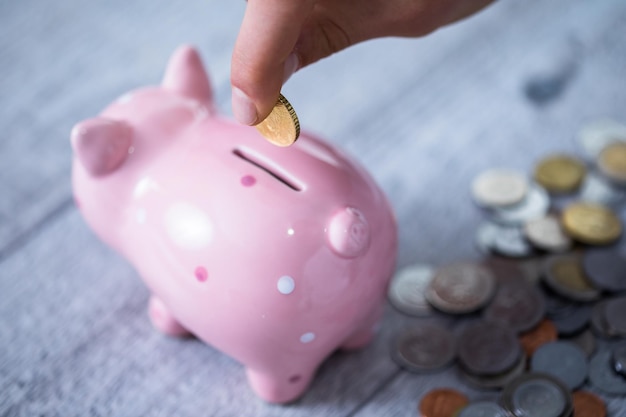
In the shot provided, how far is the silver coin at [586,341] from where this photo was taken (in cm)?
102

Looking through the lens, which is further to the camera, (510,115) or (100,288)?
A: (510,115)

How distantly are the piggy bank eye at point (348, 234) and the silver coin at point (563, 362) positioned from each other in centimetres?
28

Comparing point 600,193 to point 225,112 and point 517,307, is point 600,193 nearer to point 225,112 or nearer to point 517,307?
point 517,307

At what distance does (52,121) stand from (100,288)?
0.38m

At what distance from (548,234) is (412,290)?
207 millimetres

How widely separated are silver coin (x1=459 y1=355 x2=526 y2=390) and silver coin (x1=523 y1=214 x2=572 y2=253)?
7.6 inches

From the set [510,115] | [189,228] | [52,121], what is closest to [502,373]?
[189,228]

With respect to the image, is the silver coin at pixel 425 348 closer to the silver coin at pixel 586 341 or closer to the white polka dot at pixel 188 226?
the silver coin at pixel 586 341

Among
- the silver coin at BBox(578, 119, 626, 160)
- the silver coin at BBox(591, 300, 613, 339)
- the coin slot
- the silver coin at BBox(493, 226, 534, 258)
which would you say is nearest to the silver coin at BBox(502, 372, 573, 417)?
the silver coin at BBox(591, 300, 613, 339)

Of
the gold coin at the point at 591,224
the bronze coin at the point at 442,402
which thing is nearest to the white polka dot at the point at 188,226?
the bronze coin at the point at 442,402

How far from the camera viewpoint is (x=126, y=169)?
969mm

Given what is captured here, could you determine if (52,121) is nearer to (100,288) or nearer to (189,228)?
(100,288)

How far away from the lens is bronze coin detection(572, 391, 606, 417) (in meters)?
0.94

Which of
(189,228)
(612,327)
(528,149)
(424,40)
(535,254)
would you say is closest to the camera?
(189,228)
